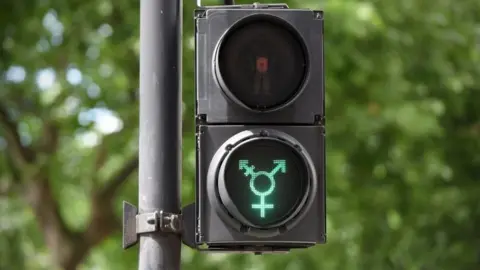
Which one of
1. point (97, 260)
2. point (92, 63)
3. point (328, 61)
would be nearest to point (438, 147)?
point (328, 61)

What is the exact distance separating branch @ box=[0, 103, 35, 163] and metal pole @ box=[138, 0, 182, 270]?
820 centimetres

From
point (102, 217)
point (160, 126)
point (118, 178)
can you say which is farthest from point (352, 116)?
point (160, 126)

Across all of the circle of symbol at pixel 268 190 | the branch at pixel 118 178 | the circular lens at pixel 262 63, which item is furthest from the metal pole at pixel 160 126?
the branch at pixel 118 178

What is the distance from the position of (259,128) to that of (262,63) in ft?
0.95

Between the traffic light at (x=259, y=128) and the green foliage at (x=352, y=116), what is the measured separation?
4.86 metres

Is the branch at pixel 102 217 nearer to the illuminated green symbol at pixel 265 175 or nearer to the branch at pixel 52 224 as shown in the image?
the branch at pixel 52 224

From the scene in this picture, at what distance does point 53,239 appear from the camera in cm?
1334

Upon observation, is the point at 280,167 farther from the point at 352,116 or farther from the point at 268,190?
the point at 352,116

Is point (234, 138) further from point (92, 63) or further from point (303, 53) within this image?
point (92, 63)

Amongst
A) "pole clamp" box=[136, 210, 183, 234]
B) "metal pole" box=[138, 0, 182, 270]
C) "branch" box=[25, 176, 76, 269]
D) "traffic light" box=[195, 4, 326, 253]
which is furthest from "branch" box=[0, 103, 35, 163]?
"traffic light" box=[195, 4, 326, 253]

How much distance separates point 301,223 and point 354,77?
6.81 metres

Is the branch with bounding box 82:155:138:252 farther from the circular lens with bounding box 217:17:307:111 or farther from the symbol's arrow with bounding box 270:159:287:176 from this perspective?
the symbol's arrow with bounding box 270:159:287:176

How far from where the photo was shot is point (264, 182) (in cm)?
429

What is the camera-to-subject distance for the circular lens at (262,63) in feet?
14.5
